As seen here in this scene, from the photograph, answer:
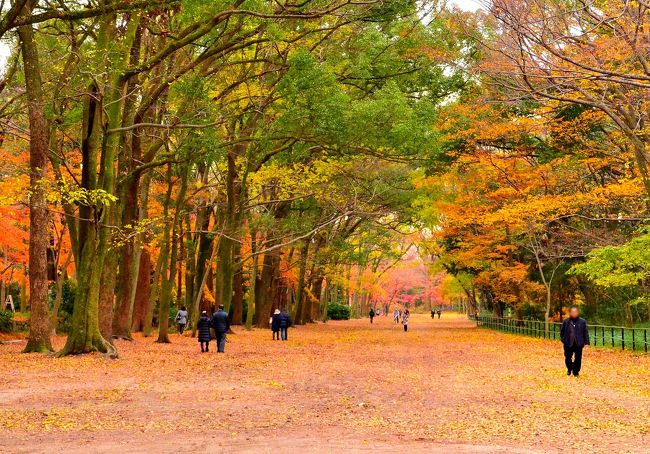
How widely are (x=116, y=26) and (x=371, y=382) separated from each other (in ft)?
43.3

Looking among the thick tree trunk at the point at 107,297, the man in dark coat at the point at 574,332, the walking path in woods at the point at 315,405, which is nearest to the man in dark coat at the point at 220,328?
the walking path in woods at the point at 315,405

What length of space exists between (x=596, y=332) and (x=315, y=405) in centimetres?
2017

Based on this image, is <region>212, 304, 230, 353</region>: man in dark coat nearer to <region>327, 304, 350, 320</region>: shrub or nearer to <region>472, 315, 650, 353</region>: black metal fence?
<region>472, 315, 650, 353</region>: black metal fence

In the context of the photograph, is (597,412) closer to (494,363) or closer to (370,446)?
(370,446)

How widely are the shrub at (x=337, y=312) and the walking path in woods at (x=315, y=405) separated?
183 ft

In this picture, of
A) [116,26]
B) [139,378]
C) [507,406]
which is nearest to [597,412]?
[507,406]

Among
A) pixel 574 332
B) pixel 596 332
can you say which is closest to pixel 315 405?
pixel 574 332

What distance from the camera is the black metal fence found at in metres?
23.9

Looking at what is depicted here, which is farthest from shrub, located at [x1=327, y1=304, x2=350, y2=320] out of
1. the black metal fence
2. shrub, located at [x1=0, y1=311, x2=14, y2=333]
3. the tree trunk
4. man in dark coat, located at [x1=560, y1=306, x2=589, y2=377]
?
man in dark coat, located at [x1=560, y1=306, x2=589, y2=377]

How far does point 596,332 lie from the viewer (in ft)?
92.0

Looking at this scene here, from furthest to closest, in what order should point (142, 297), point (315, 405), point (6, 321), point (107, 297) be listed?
point (142, 297) → point (6, 321) → point (107, 297) → point (315, 405)

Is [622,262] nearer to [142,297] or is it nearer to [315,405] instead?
[315,405]

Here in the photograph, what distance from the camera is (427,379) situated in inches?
590

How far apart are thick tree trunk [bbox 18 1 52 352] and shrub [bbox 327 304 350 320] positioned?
56.5m
